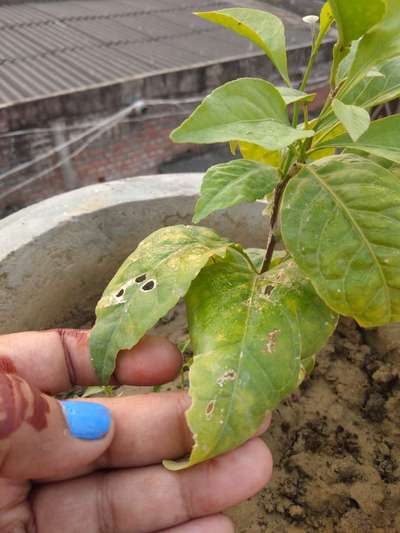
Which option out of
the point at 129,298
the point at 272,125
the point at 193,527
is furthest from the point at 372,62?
the point at 193,527

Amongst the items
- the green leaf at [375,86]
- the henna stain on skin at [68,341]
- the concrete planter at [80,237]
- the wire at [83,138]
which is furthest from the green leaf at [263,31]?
the wire at [83,138]

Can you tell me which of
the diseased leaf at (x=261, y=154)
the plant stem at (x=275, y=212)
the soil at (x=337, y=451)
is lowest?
the soil at (x=337, y=451)

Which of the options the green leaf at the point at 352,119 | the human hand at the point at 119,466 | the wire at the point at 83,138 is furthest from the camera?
the wire at the point at 83,138

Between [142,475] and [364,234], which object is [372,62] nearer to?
[364,234]

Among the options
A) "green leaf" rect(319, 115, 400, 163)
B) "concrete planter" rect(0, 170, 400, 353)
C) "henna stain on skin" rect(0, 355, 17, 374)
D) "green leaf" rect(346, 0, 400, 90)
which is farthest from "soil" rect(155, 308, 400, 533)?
"green leaf" rect(346, 0, 400, 90)

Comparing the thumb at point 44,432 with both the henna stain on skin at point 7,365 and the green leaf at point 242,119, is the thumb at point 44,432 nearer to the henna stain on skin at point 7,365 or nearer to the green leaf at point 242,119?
the henna stain on skin at point 7,365

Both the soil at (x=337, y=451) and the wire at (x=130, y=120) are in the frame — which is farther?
the wire at (x=130, y=120)
